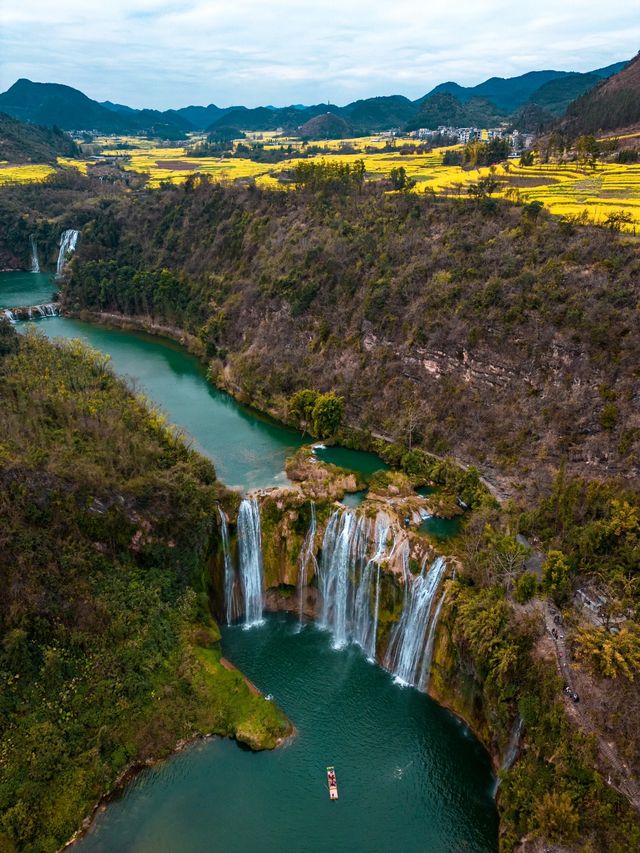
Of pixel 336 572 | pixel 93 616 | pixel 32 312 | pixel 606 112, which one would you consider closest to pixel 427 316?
pixel 336 572

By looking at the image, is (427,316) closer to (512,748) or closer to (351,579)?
(351,579)

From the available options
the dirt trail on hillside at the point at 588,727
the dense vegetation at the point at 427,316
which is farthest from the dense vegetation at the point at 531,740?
the dense vegetation at the point at 427,316

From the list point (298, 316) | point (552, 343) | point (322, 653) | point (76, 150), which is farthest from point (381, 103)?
point (322, 653)

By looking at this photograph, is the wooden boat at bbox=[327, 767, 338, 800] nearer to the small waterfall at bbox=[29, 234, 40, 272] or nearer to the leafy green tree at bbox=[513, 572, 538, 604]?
the leafy green tree at bbox=[513, 572, 538, 604]

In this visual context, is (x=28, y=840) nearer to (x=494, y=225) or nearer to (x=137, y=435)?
(x=137, y=435)

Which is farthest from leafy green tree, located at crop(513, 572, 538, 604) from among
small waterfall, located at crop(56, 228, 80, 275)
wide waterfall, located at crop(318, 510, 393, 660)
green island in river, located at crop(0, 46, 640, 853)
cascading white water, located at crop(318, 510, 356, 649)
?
small waterfall, located at crop(56, 228, 80, 275)

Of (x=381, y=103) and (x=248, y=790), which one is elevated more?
(x=381, y=103)

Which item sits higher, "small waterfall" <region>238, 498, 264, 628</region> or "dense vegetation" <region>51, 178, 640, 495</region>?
"dense vegetation" <region>51, 178, 640, 495</region>
